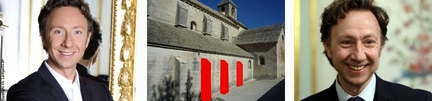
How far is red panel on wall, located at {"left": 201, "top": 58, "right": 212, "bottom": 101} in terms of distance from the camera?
1.73m

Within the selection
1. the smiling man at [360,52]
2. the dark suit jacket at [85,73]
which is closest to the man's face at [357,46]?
the smiling man at [360,52]

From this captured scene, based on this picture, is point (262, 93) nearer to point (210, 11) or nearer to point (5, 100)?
point (210, 11)

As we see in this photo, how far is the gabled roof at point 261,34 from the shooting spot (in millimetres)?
1640

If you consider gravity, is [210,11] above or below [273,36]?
above

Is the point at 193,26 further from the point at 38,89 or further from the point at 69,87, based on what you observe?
the point at 38,89

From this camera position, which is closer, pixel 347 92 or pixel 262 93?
pixel 347 92

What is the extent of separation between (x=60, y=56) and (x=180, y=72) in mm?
562

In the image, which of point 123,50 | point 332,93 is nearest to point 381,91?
point 332,93

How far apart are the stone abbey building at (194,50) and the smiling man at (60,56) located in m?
0.33

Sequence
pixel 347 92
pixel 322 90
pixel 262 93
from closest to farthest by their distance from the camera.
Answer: pixel 347 92 < pixel 322 90 < pixel 262 93

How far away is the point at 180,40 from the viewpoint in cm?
175

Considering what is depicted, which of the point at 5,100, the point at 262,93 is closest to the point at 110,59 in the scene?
the point at 5,100

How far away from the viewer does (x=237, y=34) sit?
1.68 meters

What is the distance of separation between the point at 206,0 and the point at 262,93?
543mm
